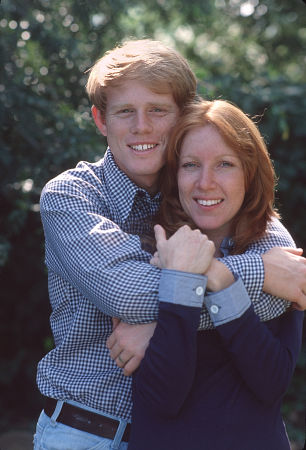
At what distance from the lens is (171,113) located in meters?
2.29

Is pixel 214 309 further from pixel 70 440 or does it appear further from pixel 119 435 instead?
pixel 70 440

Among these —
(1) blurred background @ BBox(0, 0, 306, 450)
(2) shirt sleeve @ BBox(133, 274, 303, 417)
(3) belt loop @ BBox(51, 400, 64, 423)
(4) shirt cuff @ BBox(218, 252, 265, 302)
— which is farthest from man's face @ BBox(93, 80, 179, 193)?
(1) blurred background @ BBox(0, 0, 306, 450)

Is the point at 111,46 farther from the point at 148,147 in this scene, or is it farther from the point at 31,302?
the point at 148,147

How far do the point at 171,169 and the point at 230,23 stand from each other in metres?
7.30

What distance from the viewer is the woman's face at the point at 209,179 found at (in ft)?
6.77

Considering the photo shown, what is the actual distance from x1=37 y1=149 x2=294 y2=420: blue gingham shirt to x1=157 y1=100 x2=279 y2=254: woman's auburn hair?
6 centimetres

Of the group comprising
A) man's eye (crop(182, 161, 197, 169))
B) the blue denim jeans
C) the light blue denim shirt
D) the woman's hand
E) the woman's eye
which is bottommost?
the blue denim jeans

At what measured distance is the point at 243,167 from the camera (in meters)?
2.10

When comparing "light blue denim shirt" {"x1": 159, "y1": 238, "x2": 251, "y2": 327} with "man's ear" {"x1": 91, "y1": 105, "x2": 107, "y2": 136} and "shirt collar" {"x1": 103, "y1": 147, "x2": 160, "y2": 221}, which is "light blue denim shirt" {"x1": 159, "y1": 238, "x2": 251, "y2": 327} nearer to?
"shirt collar" {"x1": 103, "y1": 147, "x2": 160, "y2": 221}

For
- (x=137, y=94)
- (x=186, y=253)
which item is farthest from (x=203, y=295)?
(x=137, y=94)

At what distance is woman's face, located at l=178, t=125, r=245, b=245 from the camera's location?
6.77ft

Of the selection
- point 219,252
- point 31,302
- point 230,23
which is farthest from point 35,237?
point 230,23

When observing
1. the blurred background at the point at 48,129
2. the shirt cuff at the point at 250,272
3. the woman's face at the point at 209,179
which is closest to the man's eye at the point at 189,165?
the woman's face at the point at 209,179

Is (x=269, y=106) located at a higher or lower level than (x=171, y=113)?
lower
